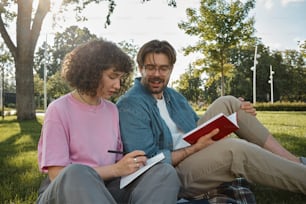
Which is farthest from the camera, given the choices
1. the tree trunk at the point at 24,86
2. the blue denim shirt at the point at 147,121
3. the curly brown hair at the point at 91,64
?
the tree trunk at the point at 24,86

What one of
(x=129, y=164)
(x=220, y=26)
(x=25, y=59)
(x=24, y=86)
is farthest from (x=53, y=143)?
(x=220, y=26)

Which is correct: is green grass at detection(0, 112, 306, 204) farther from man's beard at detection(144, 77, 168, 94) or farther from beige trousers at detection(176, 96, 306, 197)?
man's beard at detection(144, 77, 168, 94)

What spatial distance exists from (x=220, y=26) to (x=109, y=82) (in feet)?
66.8

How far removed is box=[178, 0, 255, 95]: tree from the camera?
22188 mm

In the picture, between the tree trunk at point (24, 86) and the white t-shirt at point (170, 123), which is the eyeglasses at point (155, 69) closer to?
the white t-shirt at point (170, 123)

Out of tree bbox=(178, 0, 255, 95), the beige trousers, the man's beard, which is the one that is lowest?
the beige trousers

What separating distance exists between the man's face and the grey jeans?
1164 millimetres

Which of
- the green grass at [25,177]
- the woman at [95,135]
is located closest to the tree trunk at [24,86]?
the green grass at [25,177]

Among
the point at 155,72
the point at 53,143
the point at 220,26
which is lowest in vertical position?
the point at 53,143

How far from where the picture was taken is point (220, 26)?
22.1 m

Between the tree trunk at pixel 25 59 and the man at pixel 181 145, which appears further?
the tree trunk at pixel 25 59

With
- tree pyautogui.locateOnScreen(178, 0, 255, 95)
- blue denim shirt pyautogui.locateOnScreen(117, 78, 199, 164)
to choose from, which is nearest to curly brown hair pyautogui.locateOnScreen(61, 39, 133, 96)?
blue denim shirt pyautogui.locateOnScreen(117, 78, 199, 164)

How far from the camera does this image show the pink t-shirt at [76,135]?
91.8 inches

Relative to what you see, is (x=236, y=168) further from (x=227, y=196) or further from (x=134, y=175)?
(x=134, y=175)
